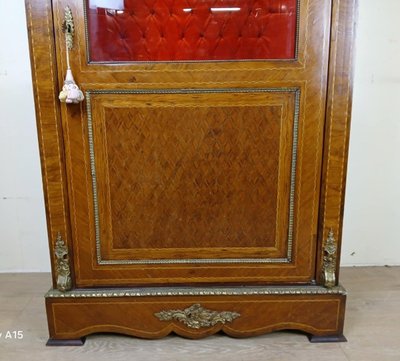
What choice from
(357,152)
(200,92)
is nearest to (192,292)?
(200,92)

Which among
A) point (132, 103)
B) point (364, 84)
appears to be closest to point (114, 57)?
point (132, 103)

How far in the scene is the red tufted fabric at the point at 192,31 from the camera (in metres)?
1.37

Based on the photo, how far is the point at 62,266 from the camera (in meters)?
1.49

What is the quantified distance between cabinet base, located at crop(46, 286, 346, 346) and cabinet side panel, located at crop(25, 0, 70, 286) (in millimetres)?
181

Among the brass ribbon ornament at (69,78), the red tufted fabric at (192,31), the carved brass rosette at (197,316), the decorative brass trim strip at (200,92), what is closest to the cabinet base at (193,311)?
the carved brass rosette at (197,316)

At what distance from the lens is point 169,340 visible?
1579 mm

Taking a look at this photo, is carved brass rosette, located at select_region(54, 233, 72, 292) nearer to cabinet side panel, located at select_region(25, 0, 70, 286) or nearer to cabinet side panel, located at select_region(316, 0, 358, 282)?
cabinet side panel, located at select_region(25, 0, 70, 286)

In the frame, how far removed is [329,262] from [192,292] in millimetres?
538

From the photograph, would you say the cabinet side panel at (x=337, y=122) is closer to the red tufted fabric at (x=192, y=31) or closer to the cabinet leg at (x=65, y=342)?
the red tufted fabric at (x=192, y=31)

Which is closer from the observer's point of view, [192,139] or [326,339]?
[192,139]

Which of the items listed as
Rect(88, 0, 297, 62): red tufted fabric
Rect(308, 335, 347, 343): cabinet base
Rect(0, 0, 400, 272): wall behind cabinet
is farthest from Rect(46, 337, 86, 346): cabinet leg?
Rect(88, 0, 297, 62): red tufted fabric

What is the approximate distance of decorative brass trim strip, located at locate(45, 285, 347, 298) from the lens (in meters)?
1.50

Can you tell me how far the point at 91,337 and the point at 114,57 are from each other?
110 centimetres

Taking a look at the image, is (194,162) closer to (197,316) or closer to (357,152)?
(197,316)
